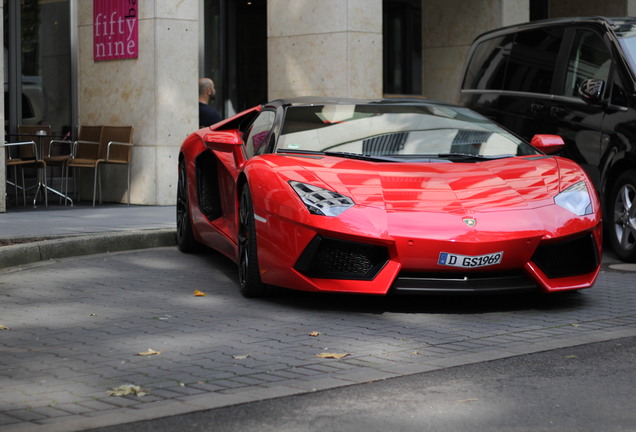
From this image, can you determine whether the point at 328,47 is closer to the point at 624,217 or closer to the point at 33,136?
the point at 33,136

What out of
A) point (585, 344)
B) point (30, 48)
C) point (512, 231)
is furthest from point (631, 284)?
point (30, 48)

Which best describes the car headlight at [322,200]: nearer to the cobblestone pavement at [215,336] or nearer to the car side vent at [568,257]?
the cobblestone pavement at [215,336]

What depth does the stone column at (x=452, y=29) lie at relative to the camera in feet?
59.1

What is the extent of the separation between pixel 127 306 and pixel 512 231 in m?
2.38

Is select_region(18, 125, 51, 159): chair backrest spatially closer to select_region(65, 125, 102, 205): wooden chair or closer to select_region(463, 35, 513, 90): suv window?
select_region(65, 125, 102, 205): wooden chair

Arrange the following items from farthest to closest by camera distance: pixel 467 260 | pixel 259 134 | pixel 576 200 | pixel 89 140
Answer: pixel 89 140 < pixel 259 134 < pixel 576 200 < pixel 467 260

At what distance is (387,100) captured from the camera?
832 centimetres

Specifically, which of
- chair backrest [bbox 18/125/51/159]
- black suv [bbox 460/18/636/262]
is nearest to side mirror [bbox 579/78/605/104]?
black suv [bbox 460/18/636/262]

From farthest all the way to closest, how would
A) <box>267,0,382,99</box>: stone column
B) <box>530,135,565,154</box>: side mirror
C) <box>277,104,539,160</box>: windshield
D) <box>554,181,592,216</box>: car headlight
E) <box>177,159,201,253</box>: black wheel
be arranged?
1. <box>267,0,382,99</box>: stone column
2. <box>177,159,201,253</box>: black wheel
3. <box>530,135,565,154</box>: side mirror
4. <box>277,104,539,160</box>: windshield
5. <box>554,181,592,216</box>: car headlight

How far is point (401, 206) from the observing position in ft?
21.5

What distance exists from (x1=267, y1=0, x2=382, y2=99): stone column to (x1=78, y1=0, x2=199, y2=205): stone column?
200cm

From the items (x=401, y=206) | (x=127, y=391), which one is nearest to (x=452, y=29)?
(x=401, y=206)

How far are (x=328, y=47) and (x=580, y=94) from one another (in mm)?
6485

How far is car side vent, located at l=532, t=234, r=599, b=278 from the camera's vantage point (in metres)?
6.68
